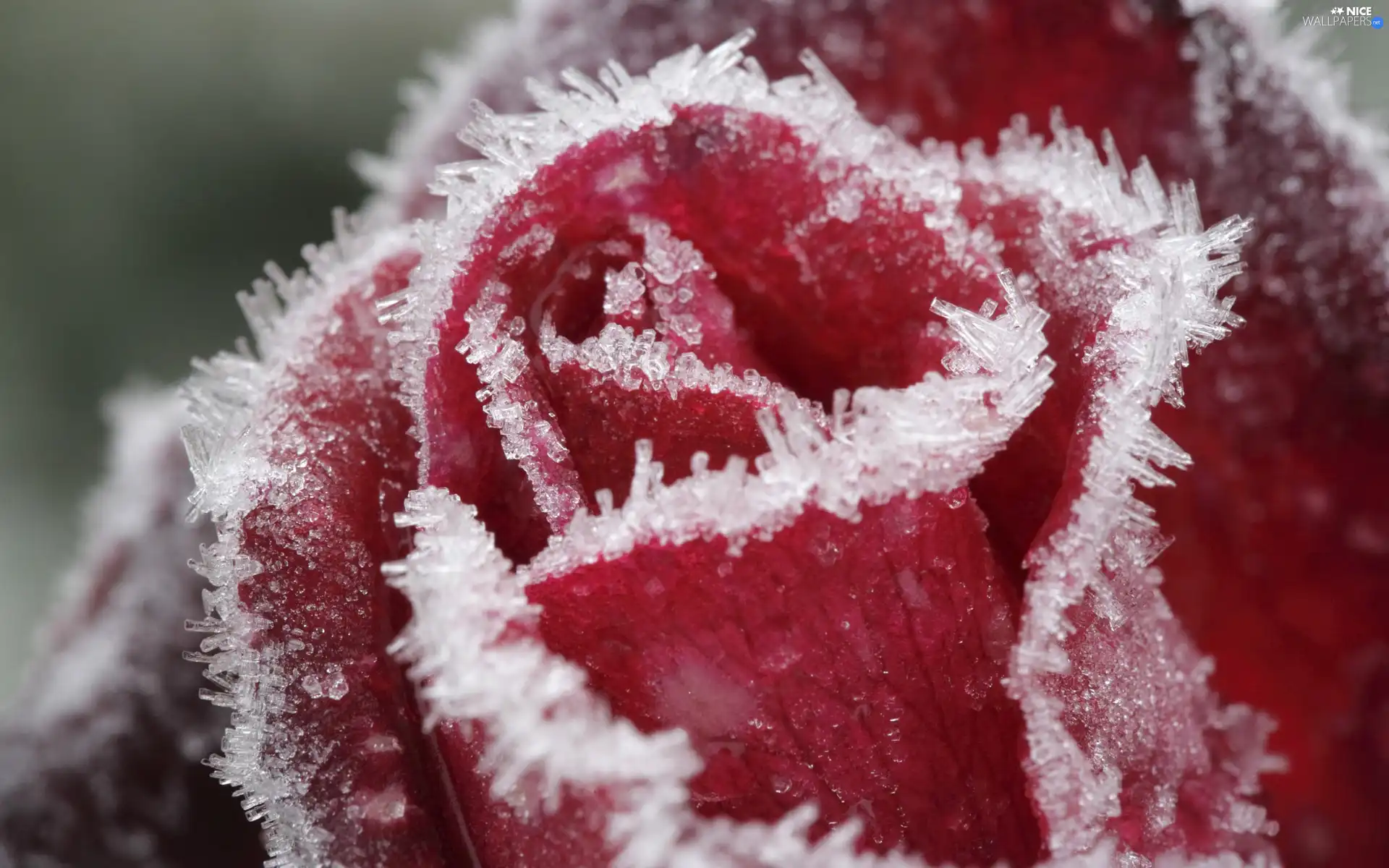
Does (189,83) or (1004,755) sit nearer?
(1004,755)

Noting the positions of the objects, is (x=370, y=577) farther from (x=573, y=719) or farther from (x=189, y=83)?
(x=189, y=83)

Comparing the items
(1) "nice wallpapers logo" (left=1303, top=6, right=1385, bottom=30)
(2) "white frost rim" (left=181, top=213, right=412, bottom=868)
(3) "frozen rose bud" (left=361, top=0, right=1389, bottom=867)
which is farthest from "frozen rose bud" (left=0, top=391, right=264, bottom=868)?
(1) "nice wallpapers logo" (left=1303, top=6, right=1385, bottom=30)

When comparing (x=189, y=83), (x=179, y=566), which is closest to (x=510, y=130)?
(x=179, y=566)

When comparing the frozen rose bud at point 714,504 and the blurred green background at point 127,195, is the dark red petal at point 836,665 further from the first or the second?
the blurred green background at point 127,195

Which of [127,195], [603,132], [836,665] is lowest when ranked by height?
[836,665]

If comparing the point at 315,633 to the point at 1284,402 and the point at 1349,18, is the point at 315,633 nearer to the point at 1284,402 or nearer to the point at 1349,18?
the point at 1284,402

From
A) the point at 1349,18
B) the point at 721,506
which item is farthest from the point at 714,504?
the point at 1349,18
